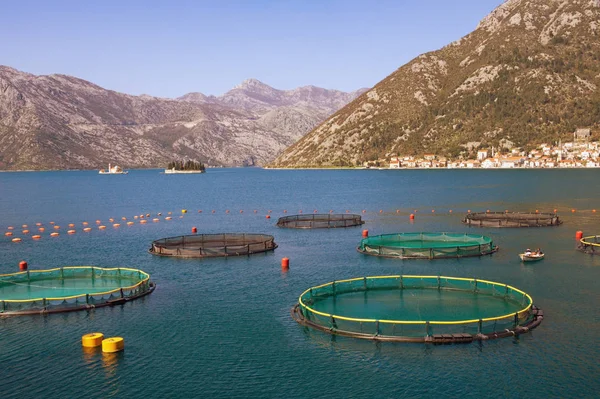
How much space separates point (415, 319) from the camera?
2055 inches

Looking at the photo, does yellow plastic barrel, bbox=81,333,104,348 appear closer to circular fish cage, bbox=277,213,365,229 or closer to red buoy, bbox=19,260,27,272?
red buoy, bbox=19,260,27,272

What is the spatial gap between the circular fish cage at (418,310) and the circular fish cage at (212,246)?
29215 millimetres

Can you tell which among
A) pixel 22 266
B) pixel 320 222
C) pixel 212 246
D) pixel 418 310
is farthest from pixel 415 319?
pixel 320 222

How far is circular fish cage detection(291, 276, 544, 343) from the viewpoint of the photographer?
4806cm

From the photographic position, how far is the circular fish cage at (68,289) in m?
58.1

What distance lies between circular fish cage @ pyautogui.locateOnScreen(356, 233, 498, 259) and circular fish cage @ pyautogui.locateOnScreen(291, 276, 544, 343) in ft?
61.2

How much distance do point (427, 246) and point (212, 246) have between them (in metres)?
35.0

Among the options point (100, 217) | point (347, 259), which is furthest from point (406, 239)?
point (100, 217)

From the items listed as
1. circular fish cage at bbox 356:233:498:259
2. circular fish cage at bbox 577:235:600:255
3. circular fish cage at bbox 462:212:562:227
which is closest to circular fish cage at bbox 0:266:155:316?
circular fish cage at bbox 356:233:498:259

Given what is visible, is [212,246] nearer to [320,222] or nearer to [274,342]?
[320,222]

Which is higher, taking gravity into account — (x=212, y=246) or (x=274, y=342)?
(x=212, y=246)

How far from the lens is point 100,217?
152 metres

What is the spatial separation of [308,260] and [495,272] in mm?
26248

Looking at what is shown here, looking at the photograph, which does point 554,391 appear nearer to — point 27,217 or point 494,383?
point 494,383
